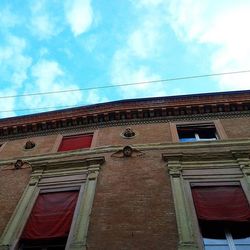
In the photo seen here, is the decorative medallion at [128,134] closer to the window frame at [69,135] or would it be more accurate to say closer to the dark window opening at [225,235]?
the window frame at [69,135]

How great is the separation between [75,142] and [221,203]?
6812 millimetres

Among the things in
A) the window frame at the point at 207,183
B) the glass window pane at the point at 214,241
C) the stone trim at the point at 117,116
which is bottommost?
the glass window pane at the point at 214,241

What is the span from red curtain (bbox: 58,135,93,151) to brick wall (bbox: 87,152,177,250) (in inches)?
93.3

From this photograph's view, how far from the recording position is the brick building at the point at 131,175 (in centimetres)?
843

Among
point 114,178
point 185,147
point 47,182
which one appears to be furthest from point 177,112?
point 47,182

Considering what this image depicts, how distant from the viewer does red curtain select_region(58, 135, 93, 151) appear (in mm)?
13562

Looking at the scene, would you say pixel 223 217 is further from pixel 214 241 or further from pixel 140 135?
pixel 140 135

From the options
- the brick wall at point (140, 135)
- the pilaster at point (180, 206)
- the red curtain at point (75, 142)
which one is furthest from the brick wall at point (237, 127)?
the red curtain at point (75, 142)

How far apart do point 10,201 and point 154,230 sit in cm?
485

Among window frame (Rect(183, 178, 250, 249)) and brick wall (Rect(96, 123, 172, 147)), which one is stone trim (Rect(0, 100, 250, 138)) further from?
window frame (Rect(183, 178, 250, 249))

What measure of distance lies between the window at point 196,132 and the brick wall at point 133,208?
7.54 feet

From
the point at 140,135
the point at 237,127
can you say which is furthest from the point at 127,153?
the point at 237,127

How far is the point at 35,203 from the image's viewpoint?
1030cm

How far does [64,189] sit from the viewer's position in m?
10.8
